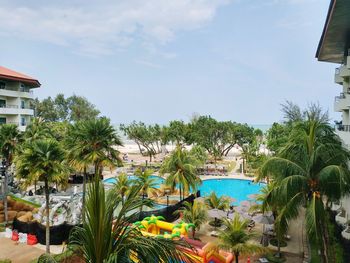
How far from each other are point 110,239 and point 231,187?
39.1m

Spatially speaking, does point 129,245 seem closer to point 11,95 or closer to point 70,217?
point 70,217

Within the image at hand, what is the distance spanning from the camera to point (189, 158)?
28578 mm

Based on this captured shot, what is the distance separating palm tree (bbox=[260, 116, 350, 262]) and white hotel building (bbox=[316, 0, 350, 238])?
845 centimetres

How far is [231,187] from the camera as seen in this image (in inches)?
1661

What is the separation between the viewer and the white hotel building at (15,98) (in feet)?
143

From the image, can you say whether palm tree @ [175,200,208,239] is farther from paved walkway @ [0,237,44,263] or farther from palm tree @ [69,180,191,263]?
palm tree @ [69,180,191,263]

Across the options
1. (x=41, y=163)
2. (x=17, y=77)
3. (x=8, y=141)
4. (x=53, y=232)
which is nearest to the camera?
(x=41, y=163)

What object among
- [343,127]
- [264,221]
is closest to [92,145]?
[264,221]

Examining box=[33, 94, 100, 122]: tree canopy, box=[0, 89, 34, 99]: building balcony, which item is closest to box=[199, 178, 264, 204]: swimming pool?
box=[0, 89, 34, 99]: building balcony

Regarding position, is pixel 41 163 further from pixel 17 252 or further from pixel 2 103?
pixel 2 103

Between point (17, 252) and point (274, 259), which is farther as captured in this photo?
point (17, 252)

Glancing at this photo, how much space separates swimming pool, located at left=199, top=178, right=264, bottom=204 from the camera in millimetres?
39438

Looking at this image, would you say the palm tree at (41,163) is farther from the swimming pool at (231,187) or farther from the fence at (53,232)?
the swimming pool at (231,187)

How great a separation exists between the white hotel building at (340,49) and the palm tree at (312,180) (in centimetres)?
845
